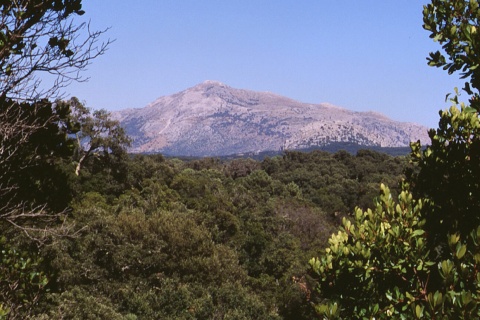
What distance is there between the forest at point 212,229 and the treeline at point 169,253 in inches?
4.4

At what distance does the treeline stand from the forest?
112mm

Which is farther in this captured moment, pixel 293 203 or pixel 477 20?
pixel 293 203

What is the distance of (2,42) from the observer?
7.01m

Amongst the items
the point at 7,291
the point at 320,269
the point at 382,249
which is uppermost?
the point at 382,249

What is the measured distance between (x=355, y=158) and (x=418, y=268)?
3738 inches

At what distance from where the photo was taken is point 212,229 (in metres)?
39.1

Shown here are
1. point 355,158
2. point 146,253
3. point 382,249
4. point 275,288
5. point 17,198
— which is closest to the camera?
point 382,249

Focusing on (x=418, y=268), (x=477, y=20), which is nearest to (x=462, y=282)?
(x=418, y=268)

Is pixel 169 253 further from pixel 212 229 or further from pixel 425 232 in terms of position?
pixel 425 232

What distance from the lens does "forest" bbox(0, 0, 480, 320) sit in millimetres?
5246

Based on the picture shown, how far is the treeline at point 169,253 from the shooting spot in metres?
24.2

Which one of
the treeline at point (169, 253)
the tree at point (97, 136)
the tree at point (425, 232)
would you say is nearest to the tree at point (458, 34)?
the tree at point (425, 232)

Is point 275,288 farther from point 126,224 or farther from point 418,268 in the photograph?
point 418,268

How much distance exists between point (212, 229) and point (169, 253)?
31.6 ft
